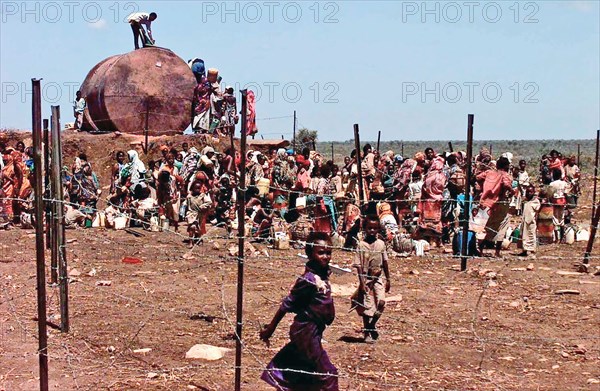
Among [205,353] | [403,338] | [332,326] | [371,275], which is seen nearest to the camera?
[205,353]

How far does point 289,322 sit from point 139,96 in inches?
543

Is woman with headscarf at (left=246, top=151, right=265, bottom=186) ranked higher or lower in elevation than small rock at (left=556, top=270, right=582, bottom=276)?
higher

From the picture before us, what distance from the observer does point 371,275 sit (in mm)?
7426

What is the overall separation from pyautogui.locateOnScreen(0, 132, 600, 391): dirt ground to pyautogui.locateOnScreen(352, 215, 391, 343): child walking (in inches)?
13.5

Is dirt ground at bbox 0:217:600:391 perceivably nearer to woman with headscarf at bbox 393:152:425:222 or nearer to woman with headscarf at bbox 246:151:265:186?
woman with headscarf at bbox 393:152:425:222

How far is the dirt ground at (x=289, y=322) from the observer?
6.60 metres

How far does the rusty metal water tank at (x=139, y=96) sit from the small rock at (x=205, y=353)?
553 inches

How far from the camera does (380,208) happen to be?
13414 mm

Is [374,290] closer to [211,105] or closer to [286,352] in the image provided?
[286,352]

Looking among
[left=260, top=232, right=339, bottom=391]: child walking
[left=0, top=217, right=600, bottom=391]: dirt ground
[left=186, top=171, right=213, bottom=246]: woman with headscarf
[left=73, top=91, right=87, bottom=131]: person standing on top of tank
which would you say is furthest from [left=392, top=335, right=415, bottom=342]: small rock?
[left=73, top=91, right=87, bottom=131]: person standing on top of tank

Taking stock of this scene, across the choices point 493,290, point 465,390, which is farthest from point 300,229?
point 465,390

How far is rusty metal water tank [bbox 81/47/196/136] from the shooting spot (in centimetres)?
2119

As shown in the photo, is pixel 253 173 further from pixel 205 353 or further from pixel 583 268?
pixel 205 353

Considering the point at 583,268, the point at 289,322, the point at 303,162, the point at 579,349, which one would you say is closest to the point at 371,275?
the point at 289,322
